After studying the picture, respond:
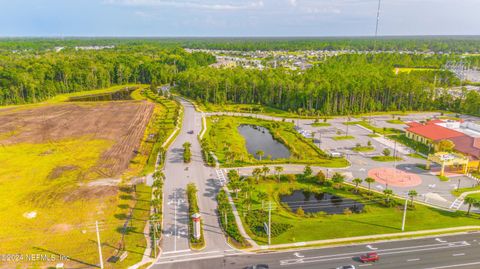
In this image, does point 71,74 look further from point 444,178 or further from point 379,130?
point 444,178

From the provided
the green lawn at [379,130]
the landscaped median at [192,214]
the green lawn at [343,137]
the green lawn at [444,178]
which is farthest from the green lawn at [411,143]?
the landscaped median at [192,214]

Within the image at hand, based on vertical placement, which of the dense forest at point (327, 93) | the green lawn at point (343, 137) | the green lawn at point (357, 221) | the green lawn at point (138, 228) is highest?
the dense forest at point (327, 93)

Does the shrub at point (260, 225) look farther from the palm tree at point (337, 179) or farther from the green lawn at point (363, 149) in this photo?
the green lawn at point (363, 149)

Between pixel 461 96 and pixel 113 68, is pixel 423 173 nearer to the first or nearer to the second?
pixel 461 96

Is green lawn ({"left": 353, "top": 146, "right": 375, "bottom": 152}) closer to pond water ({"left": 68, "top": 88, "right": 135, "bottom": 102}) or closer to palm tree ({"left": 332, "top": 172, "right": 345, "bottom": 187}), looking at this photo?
palm tree ({"left": 332, "top": 172, "right": 345, "bottom": 187})

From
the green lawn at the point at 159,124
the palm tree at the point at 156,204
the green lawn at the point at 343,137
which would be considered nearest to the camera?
the palm tree at the point at 156,204

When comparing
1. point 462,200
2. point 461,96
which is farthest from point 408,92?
point 462,200

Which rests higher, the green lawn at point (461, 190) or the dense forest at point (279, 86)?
the dense forest at point (279, 86)
